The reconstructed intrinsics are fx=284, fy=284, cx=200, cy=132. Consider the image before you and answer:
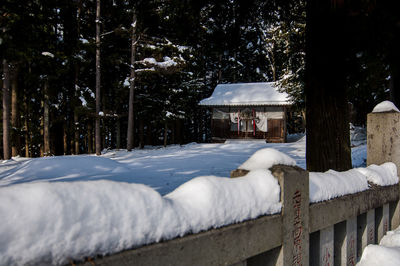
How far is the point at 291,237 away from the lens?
1.89m

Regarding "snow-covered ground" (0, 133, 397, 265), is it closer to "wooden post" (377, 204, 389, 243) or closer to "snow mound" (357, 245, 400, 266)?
"snow mound" (357, 245, 400, 266)

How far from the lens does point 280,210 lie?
1.80 metres

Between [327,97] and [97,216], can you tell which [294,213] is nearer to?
[97,216]

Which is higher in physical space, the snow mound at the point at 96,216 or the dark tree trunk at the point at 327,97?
the dark tree trunk at the point at 327,97

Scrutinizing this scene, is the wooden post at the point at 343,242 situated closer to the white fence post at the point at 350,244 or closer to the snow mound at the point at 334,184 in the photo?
the white fence post at the point at 350,244

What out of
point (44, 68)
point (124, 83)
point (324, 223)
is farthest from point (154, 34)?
point (324, 223)

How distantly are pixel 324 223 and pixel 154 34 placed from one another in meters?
18.0

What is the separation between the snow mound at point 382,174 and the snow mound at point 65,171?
5932mm

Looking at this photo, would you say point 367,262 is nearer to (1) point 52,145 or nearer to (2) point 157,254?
(2) point 157,254

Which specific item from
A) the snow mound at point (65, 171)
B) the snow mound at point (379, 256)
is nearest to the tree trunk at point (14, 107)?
the snow mound at point (65, 171)

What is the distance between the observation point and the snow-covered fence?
1281mm

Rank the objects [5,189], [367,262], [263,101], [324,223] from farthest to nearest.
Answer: [263,101]
[367,262]
[324,223]
[5,189]

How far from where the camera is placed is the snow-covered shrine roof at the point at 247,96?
21.1 m

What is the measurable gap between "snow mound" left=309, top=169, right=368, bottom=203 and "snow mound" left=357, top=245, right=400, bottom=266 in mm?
527
